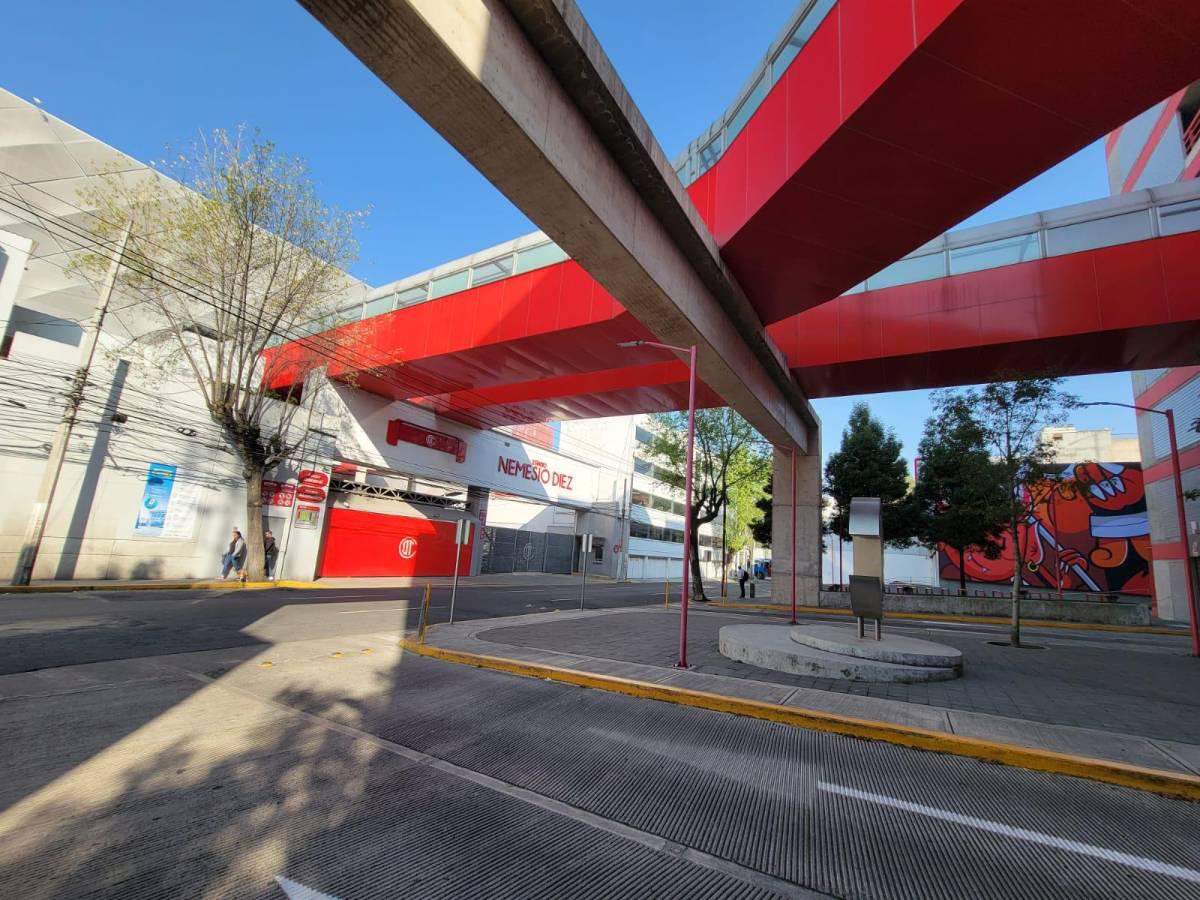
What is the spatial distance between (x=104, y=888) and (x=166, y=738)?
7.61 feet

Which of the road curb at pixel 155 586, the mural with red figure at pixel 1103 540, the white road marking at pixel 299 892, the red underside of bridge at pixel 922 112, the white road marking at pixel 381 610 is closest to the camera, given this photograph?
the white road marking at pixel 299 892

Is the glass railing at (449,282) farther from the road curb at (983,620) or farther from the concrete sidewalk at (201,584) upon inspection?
the road curb at (983,620)

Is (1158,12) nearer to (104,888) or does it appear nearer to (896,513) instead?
(104,888)

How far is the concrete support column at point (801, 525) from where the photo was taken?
67.6 ft

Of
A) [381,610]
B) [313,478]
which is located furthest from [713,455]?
[313,478]

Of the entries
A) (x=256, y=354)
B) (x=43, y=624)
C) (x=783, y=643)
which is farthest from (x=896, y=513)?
(x=43, y=624)

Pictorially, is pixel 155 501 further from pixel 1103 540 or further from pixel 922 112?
pixel 1103 540

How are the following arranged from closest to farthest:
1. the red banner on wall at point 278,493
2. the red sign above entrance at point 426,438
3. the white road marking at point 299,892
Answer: the white road marking at point 299,892 → the red banner on wall at point 278,493 → the red sign above entrance at point 426,438

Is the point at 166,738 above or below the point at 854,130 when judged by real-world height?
below

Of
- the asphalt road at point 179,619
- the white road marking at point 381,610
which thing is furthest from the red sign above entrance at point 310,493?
the white road marking at point 381,610

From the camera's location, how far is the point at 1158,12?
16.5 ft

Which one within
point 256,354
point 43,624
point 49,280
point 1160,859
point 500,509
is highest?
point 49,280

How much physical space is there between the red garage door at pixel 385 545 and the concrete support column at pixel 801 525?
13.3 meters

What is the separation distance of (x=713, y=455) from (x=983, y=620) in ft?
39.1
